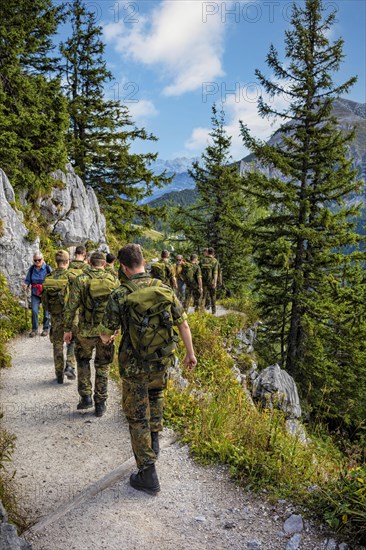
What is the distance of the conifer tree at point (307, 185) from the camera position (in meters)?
13.3

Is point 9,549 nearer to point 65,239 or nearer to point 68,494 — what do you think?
point 68,494

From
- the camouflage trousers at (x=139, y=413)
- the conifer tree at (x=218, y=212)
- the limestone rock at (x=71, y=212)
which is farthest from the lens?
the conifer tree at (x=218, y=212)

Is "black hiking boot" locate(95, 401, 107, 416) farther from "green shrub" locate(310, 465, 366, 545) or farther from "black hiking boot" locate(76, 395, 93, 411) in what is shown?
"green shrub" locate(310, 465, 366, 545)

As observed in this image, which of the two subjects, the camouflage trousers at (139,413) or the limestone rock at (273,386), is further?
the limestone rock at (273,386)

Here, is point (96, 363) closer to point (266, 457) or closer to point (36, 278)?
point (266, 457)

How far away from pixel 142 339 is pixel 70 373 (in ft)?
14.4

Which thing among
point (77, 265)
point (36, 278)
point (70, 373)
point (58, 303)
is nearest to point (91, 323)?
point (58, 303)

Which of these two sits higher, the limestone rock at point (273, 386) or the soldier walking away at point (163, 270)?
the soldier walking away at point (163, 270)

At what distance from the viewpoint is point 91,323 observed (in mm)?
5957

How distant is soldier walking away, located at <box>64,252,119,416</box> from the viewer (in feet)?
19.4

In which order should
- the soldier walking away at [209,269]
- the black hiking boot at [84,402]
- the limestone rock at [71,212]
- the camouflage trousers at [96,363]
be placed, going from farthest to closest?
the limestone rock at [71,212] < the soldier walking away at [209,269] < the black hiking boot at [84,402] < the camouflage trousers at [96,363]

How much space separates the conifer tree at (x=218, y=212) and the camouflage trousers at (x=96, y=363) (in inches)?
635

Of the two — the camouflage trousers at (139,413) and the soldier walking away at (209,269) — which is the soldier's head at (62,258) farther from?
the soldier walking away at (209,269)

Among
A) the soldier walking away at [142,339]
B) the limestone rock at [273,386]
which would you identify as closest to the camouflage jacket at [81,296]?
the soldier walking away at [142,339]
